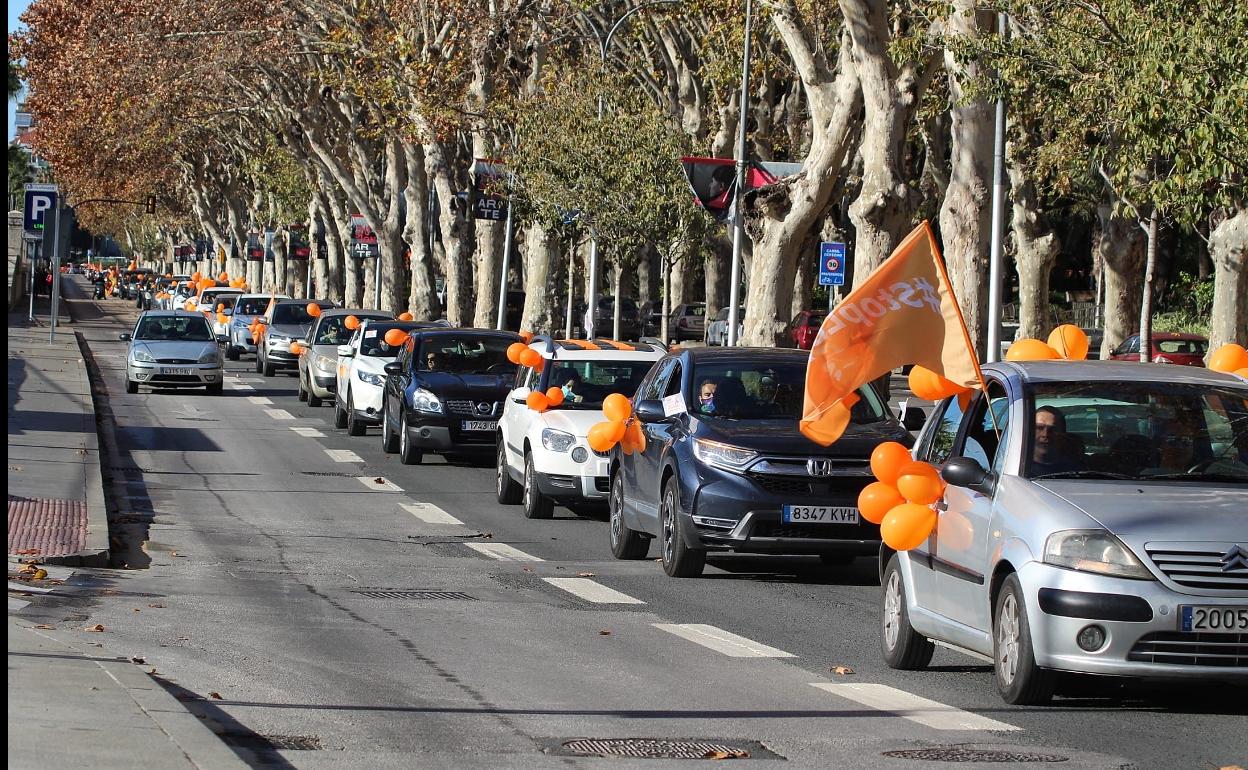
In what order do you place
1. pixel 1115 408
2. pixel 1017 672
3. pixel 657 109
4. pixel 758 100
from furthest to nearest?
pixel 758 100
pixel 657 109
pixel 1115 408
pixel 1017 672

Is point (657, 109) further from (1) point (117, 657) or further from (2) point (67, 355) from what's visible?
(1) point (117, 657)

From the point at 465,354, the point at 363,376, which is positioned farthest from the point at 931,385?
the point at 363,376

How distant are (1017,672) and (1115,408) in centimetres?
140

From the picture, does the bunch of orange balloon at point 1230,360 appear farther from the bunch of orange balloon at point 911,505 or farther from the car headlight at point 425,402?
the car headlight at point 425,402

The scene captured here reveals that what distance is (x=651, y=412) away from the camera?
46.0 feet

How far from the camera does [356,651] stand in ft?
32.6

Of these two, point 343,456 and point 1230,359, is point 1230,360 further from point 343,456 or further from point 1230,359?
point 343,456

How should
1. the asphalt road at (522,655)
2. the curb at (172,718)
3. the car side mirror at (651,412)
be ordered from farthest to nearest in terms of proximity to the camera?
the car side mirror at (651,412)
the asphalt road at (522,655)
the curb at (172,718)

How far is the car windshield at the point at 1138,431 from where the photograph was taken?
8.50 m

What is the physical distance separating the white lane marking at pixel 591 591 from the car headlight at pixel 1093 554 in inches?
192

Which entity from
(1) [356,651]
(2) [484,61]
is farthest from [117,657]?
(2) [484,61]

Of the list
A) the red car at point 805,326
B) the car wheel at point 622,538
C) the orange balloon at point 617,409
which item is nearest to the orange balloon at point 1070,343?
the orange balloon at point 617,409

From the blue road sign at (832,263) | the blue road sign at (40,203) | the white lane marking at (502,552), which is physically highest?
the blue road sign at (40,203)

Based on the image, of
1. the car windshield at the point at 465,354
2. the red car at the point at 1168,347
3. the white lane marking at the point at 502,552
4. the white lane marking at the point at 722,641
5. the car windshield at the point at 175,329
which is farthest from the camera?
the red car at the point at 1168,347
